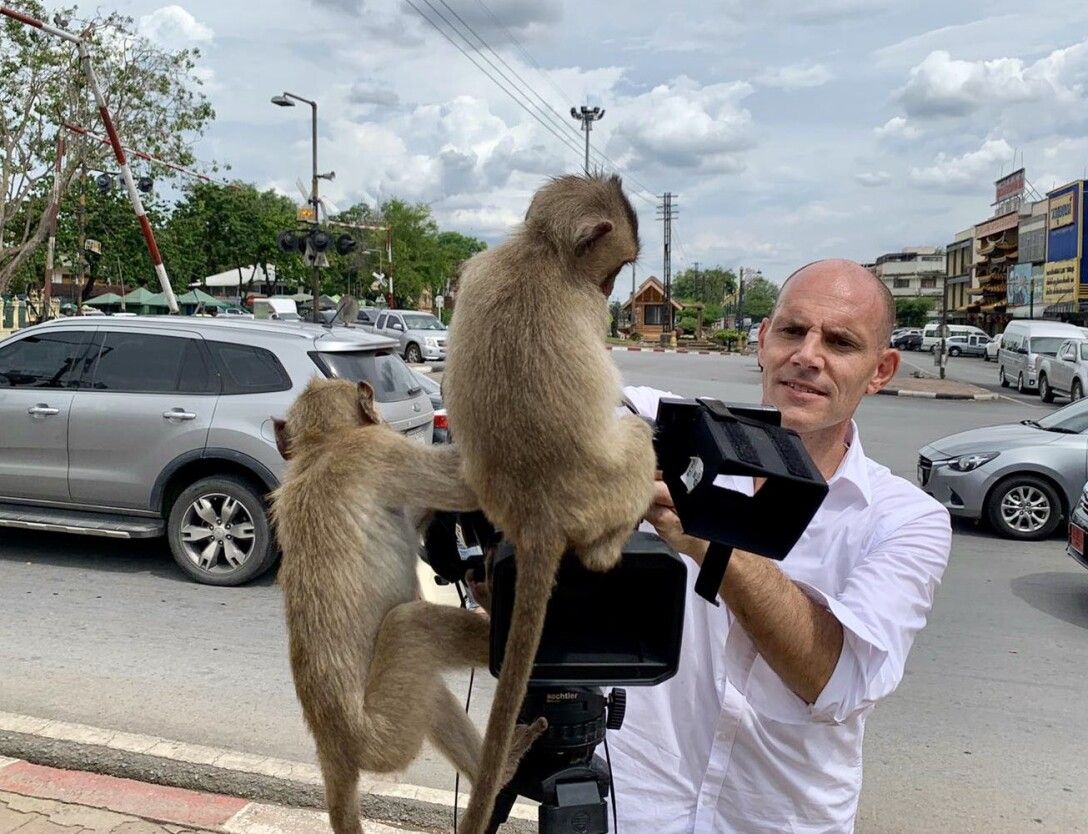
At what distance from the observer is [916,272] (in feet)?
401

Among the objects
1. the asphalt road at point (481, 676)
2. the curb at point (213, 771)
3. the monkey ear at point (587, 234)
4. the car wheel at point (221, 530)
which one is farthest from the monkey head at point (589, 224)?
the car wheel at point (221, 530)

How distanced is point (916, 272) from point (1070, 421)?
399ft

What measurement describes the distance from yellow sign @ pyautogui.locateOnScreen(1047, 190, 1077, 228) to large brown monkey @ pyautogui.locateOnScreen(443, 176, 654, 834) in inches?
2474

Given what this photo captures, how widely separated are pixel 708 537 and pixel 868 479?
90 centimetres

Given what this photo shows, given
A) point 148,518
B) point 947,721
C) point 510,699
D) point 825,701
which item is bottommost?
point 947,721

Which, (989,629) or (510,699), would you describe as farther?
(989,629)

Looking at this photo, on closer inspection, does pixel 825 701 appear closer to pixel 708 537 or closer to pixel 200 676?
pixel 708 537

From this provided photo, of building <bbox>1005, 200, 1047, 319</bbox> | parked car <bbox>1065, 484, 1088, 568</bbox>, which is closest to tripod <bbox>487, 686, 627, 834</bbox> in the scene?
parked car <bbox>1065, 484, 1088, 568</bbox>

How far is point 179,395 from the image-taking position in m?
7.53

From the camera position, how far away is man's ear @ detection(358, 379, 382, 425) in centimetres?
231

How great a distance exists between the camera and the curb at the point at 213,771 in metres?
4.00

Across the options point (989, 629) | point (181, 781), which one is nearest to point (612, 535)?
point (181, 781)

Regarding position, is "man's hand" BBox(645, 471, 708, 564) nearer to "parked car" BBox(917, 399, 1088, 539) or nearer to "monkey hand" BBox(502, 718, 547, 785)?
"monkey hand" BBox(502, 718, 547, 785)

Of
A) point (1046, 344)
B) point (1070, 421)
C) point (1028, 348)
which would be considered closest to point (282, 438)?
point (1070, 421)
